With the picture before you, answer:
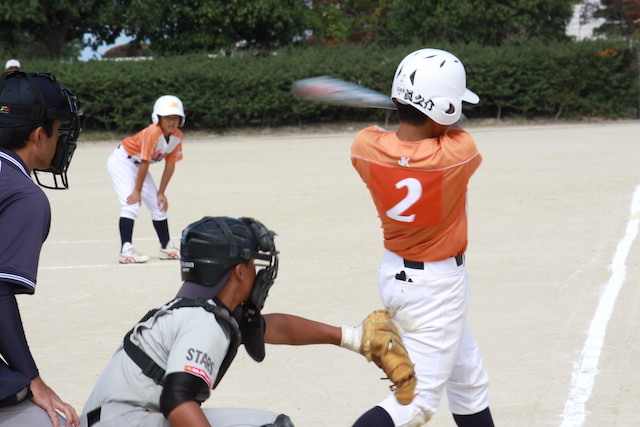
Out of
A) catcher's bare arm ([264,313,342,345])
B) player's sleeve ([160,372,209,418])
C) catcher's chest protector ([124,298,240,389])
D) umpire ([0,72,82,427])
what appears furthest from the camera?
catcher's bare arm ([264,313,342,345])

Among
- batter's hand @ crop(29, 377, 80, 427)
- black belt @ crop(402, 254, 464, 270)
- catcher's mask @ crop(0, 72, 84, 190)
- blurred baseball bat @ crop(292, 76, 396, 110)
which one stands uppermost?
catcher's mask @ crop(0, 72, 84, 190)

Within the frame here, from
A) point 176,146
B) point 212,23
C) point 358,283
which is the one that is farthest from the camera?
point 212,23

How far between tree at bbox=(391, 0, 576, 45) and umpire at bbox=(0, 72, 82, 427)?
3330 centimetres

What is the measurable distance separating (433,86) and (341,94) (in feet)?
3.77

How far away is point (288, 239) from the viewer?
11.4 m

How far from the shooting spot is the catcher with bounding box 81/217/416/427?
3.07 meters

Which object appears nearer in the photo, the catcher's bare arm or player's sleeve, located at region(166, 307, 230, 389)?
player's sleeve, located at region(166, 307, 230, 389)

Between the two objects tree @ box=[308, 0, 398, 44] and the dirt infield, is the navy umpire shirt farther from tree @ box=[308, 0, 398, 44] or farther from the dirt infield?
tree @ box=[308, 0, 398, 44]

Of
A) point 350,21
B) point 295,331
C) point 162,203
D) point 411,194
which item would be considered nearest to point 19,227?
point 295,331

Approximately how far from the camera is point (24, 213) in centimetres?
342

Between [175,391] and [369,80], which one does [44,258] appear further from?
[369,80]

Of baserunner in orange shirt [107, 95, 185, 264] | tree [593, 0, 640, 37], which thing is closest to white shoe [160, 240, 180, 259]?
baserunner in orange shirt [107, 95, 185, 264]

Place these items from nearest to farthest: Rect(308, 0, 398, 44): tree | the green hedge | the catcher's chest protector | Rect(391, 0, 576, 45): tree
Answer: the catcher's chest protector → the green hedge → Rect(391, 0, 576, 45): tree → Rect(308, 0, 398, 44): tree

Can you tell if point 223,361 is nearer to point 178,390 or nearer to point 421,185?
point 178,390
